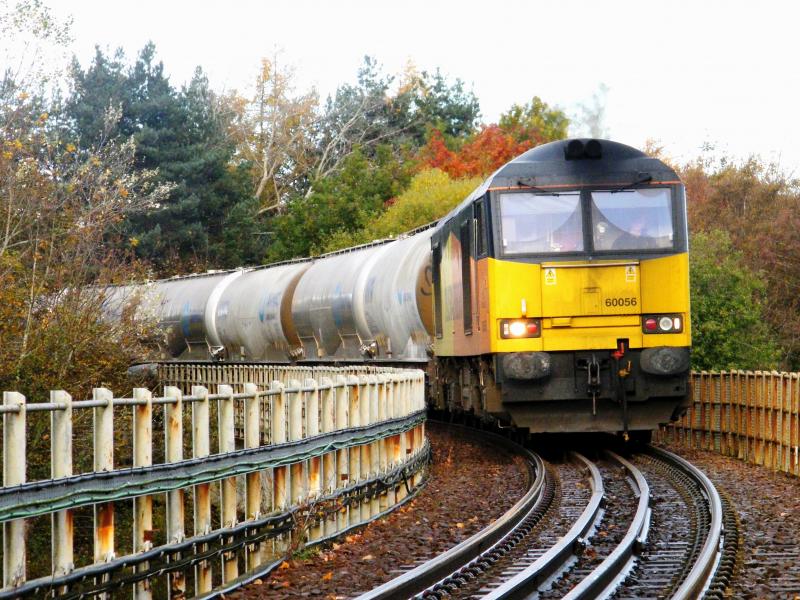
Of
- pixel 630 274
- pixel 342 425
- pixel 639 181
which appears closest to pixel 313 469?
pixel 342 425

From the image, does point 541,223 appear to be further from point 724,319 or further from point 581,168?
point 724,319

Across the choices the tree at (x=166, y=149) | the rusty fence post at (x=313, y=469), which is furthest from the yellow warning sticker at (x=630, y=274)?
the tree at (x=166, y=149)

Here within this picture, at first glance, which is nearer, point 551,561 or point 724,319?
point 551,561

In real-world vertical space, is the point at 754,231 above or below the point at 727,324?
above

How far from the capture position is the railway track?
294 inches

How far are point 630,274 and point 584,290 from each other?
22.8 inches

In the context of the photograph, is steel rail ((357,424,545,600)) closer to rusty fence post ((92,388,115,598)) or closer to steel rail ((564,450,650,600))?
steel rail ((564,450,650,600))

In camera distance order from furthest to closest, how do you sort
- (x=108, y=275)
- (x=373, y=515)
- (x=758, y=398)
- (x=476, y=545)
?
1. (x=108, y=275)
2. (x=758, y=398)
3. (x=373, y=515)
4. (x=476, y=545)

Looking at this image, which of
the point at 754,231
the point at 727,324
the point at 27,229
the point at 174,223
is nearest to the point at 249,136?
the point at 174,223

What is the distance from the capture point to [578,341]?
14.5 meters

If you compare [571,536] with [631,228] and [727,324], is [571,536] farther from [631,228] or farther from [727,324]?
[727,324]

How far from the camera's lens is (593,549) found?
902 cm

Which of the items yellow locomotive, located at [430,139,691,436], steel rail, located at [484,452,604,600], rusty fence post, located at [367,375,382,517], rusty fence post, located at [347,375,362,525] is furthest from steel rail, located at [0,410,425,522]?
yellow locomotive, located at [430,139,691,436]

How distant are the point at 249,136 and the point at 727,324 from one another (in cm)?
3588
